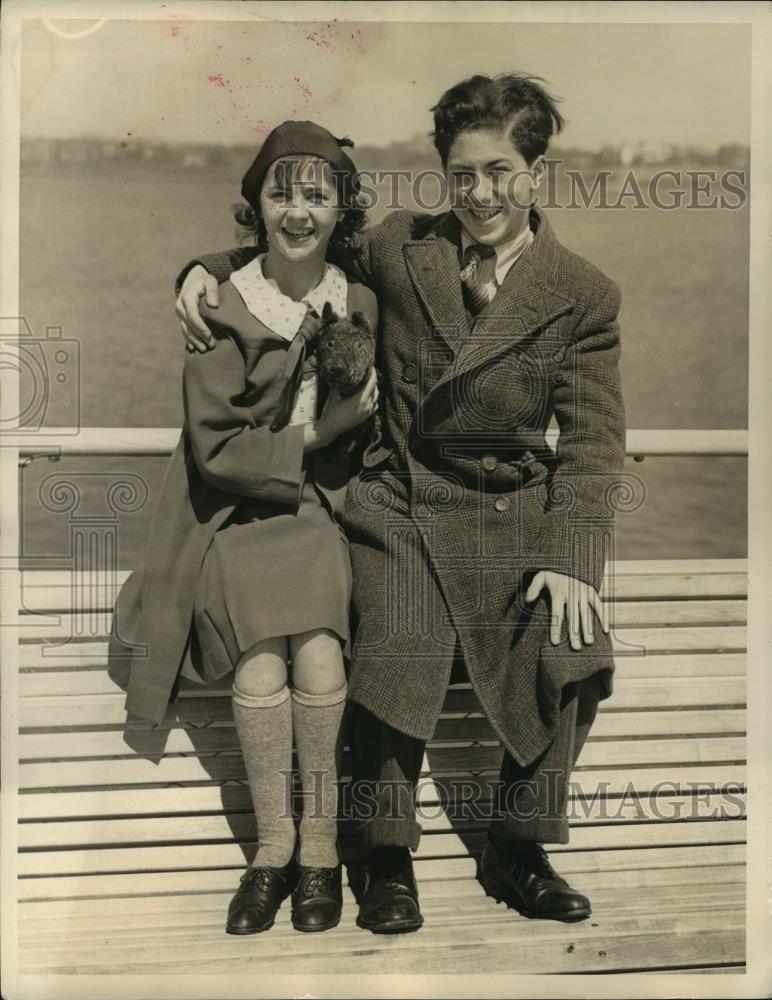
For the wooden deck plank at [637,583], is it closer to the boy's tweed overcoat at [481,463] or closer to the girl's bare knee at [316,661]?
the boy's tweed overcoat at [481,463]

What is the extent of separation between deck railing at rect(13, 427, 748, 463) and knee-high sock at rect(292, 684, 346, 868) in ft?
2.28

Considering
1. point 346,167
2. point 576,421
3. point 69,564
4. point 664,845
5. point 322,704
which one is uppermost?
point 346,167

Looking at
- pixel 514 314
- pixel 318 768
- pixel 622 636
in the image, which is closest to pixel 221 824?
pixel 318 768

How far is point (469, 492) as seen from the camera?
8.52 feet

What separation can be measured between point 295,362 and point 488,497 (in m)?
0.52

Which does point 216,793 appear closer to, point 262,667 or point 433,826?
point 262,667

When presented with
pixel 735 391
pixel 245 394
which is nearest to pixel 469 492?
pixel 245 394

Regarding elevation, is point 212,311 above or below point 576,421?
above

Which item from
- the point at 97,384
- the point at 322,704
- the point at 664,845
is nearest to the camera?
the point at 322,704

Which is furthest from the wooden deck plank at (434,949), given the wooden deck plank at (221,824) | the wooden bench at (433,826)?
the wooden deck plank at (221,824)

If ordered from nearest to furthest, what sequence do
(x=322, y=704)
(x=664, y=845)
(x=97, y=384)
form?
1. (x=322, y=704)
2. (x=664, y=845)
3. (x=97, y=384)

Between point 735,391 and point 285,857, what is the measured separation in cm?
150

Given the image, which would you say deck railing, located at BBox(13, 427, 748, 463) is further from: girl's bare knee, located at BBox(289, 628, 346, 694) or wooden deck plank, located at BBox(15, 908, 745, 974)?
wooden deck plank, located at BBox(15, 908, 745, 974)

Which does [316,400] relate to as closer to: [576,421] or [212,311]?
[212,311]
